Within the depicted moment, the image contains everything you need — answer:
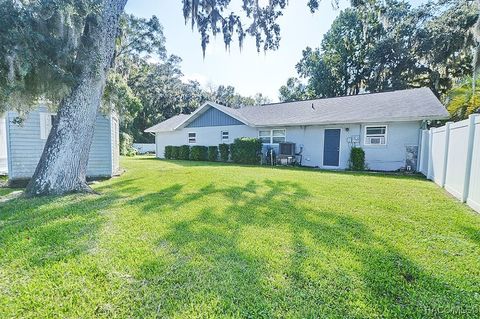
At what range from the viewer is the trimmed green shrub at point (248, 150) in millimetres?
14148

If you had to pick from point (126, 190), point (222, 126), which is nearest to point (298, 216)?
point (126, 190)

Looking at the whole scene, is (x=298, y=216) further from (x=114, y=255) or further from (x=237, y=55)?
(x=237, y=55)

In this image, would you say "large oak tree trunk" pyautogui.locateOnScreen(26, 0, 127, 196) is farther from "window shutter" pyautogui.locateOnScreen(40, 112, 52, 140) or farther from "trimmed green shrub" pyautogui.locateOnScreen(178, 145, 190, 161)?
"trimmed green shrub" pyautogui.locateOnScreen(178, 145, 190, 161)

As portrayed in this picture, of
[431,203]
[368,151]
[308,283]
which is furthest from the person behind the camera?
[368,151]

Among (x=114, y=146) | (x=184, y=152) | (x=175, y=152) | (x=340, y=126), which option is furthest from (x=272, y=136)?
(x=114, y=146)

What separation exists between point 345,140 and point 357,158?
4.16 ft

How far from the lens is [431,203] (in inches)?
201

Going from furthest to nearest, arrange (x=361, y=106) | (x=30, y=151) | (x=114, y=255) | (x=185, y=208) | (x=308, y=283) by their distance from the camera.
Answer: (x=361, y=106), (x=30, y=151), (x=185, y=208), (x=114, y=255), (x=308, y=283)

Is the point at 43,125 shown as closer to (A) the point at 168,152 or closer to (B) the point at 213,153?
(B) the point at 213,153

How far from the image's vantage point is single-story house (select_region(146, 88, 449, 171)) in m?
10.6

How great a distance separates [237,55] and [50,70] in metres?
5.95

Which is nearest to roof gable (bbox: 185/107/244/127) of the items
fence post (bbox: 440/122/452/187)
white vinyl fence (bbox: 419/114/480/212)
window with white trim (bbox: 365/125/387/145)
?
window with white trim (bbox: 365/125/387/145)

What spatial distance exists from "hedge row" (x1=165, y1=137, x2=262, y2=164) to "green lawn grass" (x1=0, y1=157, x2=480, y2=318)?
9223mm

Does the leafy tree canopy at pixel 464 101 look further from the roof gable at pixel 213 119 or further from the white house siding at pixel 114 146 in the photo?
the white house siding at pixel 114 146
